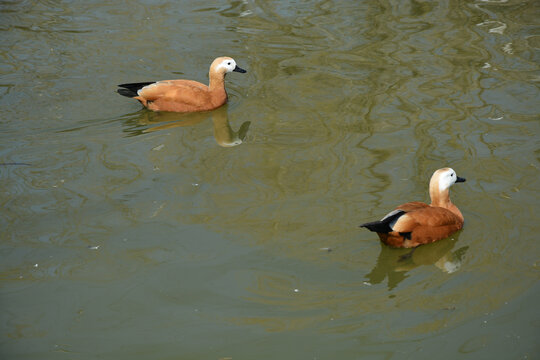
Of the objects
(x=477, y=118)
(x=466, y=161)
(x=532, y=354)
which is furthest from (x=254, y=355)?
Answer: (x=477, y=118)

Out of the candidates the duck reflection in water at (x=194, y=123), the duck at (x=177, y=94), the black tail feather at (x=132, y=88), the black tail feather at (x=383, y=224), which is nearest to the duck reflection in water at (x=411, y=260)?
the black tail feather at (x=383, y=224)

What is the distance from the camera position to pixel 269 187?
20.3 feet

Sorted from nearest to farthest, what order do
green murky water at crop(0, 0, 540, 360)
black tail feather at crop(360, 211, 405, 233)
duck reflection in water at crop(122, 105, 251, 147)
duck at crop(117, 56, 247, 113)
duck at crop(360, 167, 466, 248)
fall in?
green murky water at crop(0, 0, 540, 360), black tail feather at crop(360, 211, 405, 233), duck at crop(360, 167, 466, 248), duck reflection in water at crop(122, 105, 251, 147), duck at crop(117, 56, 247, 113)

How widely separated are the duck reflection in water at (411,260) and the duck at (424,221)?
2.4 inches

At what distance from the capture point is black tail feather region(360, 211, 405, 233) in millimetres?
4969

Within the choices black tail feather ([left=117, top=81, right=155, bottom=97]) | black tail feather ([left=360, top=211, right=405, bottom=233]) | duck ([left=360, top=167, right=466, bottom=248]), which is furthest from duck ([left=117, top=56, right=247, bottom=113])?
black tail feather ([left=360, top=211, right=405, bottom=233])

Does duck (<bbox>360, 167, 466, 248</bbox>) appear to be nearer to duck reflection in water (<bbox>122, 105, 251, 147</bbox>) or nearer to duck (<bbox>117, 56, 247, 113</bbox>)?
duck reflection in water (<bbox>122, 105, 251, 147</bbox>)

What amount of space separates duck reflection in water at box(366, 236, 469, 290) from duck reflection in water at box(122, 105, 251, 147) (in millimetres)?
2490

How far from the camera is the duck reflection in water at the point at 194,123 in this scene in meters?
7.33

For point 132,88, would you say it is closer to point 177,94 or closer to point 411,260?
point 177,94

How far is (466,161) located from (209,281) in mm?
2978

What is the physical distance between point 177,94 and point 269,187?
2.13m

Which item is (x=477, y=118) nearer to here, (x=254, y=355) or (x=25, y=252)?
(x=254, y=355)

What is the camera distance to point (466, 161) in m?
6.56
